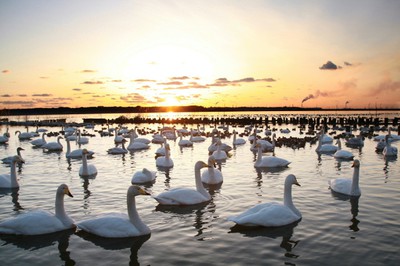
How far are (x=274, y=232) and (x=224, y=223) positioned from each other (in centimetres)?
137

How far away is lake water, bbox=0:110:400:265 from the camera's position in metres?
7.69

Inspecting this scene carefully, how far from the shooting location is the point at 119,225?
8.59 meters

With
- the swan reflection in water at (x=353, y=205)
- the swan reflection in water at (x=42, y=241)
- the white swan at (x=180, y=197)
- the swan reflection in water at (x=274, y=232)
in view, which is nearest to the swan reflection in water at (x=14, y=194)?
the swan reflection in water at (x=42, y=241)

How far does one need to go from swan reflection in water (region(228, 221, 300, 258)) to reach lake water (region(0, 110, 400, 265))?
0.02 metres

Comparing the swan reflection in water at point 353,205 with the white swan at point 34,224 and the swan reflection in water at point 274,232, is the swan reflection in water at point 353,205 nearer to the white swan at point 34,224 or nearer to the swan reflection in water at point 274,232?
the swan reflection in water at point 274,232

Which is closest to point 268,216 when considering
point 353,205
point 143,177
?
point 353,205

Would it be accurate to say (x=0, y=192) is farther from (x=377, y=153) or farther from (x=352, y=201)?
(x=377, y=153)

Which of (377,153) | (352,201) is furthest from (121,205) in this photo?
(377,153)

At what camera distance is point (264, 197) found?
12492mm

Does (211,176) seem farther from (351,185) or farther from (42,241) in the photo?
(42,241)

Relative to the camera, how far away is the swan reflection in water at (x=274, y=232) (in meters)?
8.41

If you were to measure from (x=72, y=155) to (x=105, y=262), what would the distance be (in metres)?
16.9

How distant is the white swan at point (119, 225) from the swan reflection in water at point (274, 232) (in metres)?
2.27

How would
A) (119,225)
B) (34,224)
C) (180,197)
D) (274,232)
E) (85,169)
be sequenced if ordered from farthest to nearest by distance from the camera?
(85,169)
(180,197)
(274,232)
(34,224)
(119,225)
